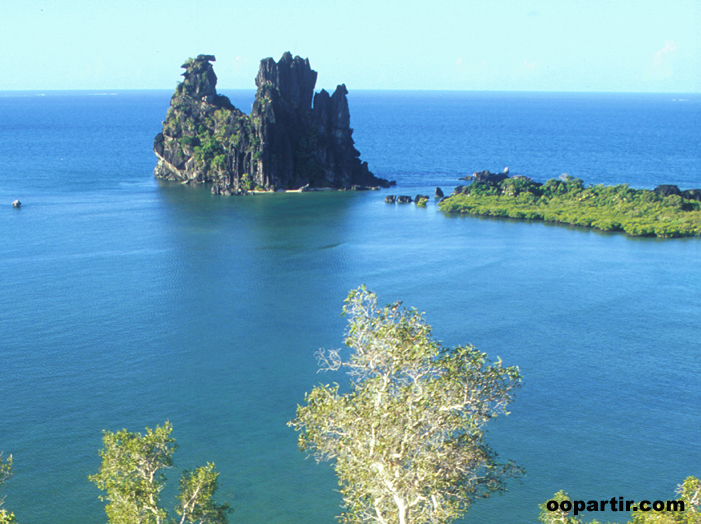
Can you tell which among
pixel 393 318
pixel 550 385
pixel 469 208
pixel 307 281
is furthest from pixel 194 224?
pixel 393 318

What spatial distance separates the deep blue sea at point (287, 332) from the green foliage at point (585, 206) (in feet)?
9.21

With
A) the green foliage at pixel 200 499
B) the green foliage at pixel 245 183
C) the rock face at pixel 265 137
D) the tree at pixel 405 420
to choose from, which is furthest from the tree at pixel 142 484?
the green foliage at pixel 245 183

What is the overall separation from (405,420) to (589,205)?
7159cm

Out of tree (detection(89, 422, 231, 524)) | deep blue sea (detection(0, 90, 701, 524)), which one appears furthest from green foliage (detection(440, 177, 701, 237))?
tree (detection(89, 422, 231, 524))

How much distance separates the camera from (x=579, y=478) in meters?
29.7

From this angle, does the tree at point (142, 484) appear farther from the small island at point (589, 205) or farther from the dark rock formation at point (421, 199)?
the dark rock formation at point (421, 199)

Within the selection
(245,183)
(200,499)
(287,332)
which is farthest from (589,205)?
(200,499)

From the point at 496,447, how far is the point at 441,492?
14.4m

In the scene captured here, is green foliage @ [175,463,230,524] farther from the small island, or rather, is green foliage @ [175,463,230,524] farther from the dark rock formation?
the dark rock formation

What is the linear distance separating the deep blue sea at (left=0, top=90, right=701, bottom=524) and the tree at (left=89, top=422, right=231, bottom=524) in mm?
8081

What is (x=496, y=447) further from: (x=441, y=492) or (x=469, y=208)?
(x=469, y=208)

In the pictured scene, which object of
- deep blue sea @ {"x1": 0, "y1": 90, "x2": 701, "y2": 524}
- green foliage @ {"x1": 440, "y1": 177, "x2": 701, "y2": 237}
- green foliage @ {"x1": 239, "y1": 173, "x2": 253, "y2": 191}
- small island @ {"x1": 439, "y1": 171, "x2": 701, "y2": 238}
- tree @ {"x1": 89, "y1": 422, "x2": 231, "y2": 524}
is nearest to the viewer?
tree @ {"x1": 89, "y1": 422, "x2": 231, "y2": 524}

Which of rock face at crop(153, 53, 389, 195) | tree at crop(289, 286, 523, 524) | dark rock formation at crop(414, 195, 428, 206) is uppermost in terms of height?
rock face at crop(153, 53, 389, 195)

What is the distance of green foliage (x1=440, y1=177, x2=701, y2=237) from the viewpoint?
7406 centimetres
